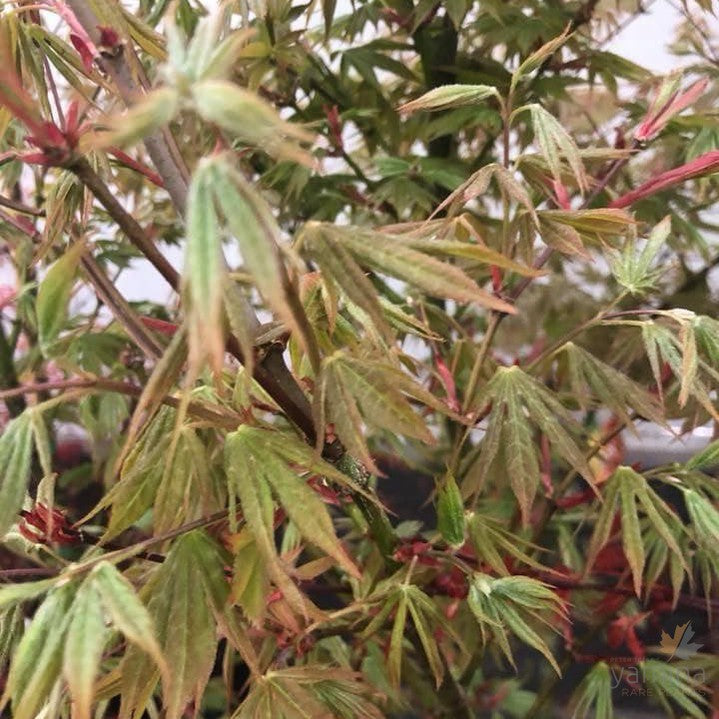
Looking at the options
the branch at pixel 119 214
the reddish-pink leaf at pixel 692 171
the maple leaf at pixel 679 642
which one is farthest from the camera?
the maple leaf at pixel 679 642

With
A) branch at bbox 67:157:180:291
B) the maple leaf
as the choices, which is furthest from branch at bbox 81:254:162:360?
the maple leaf

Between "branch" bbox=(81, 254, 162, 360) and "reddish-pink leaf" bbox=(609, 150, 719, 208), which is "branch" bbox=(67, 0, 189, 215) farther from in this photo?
"reddish-pink leaf" bbox=(609, 150, 719, 208)

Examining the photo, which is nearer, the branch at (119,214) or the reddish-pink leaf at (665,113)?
the branch at (119,214)

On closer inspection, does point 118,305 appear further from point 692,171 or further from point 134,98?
point 692,171

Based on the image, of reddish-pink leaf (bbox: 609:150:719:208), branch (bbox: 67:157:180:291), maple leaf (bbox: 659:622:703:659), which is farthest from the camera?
maple leaf (bbox: 659:622:703:659)

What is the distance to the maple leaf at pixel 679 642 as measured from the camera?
591 millimetres

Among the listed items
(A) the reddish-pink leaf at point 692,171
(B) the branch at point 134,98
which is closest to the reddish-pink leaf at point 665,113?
(A) the reddish-pink leaf at point 692,171

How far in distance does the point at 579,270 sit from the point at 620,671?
0.52 meters

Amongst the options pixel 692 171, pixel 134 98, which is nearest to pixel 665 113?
pixel 692 171

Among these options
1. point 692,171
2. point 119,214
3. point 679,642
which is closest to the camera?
point 119,214

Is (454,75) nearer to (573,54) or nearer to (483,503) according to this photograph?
(573,54)

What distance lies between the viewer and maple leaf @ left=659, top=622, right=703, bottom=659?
0.59 metres

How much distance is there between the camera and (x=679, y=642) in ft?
1.95

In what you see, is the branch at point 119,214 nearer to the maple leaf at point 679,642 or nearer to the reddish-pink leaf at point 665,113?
the reddish-pink leaf at point 665,113
